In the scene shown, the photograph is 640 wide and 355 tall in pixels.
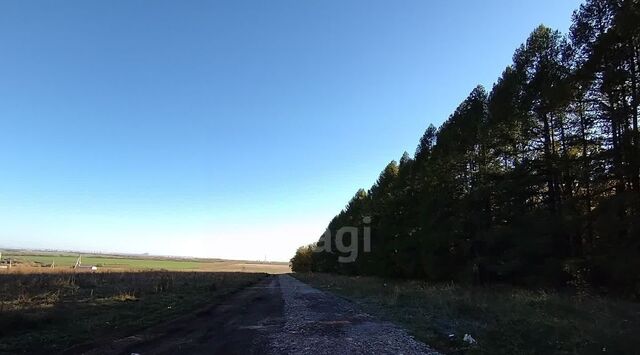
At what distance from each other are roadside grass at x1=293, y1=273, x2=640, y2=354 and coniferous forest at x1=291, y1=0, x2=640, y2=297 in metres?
4.86

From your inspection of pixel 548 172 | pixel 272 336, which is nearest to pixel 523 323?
pixel 272 336

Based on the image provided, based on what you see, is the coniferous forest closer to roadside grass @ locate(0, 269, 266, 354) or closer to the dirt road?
the dirt road

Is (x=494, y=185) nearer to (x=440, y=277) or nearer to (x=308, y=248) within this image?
(x=440, y=277)

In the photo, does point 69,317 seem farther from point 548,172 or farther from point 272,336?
point 548,172

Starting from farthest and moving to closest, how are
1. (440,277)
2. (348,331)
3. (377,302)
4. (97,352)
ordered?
(440,277), (377,302), (348,331), (97,352)

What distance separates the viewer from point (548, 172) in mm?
31562

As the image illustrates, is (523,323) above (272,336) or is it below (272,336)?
above

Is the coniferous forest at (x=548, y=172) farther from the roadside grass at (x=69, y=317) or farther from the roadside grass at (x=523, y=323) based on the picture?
the roadside grass at (x=69, y=317)

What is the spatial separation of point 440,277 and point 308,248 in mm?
100385

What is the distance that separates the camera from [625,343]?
35.6 feet

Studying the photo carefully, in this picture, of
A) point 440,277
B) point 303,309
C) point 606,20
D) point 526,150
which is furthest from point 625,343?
point 440,277

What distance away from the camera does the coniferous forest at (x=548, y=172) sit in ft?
77.7

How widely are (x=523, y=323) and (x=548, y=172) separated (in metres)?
19.3

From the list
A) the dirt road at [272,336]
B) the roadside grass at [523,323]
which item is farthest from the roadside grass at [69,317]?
the roadside grass at [523,323]
